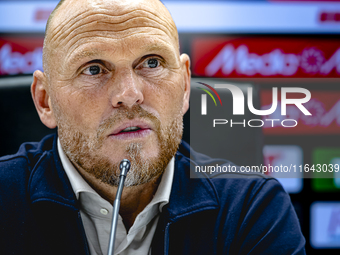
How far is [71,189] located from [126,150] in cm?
22

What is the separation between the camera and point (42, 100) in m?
1.14

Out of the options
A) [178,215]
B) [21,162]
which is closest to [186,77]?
[178,215]

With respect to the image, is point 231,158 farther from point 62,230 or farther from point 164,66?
point 62,230

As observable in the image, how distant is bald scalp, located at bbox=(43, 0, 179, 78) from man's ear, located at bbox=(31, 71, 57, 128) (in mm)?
61

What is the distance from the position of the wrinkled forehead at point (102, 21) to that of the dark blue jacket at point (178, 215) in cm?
34

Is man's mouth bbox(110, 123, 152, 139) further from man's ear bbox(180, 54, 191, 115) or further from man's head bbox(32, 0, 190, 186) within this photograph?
man's ear bbox(180, 54, 191, 115)

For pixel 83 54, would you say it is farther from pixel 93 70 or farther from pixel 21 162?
pixel 21 162

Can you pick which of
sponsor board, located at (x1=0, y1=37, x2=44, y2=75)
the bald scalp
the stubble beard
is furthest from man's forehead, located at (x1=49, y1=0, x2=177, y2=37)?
sponsor board, located at (x1=0, y1=37, x2=44, y2=75)

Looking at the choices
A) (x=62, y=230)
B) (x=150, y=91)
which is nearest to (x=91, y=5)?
(x=150, y=91)

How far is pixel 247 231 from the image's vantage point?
1059 mm

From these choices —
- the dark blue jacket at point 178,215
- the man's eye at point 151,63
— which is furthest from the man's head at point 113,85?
the dark blue jacket at point 178,215

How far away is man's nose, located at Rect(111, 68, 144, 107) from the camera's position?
0.90 metres

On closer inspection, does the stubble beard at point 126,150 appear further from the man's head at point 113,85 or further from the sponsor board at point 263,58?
the sponsor board at point 263,58

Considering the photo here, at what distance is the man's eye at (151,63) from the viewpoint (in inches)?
39.2
